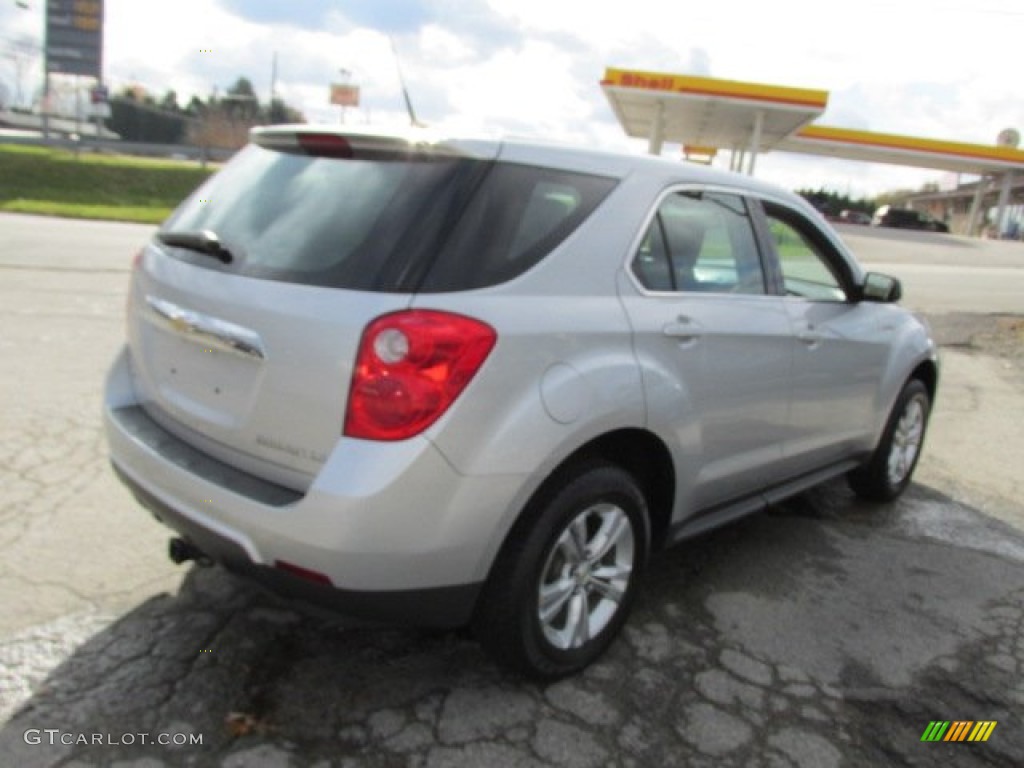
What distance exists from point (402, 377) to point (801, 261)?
2.52m

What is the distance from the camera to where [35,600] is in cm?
313

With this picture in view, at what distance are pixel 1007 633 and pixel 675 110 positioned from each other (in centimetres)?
3609

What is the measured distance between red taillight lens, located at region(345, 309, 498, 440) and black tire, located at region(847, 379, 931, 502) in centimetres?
309

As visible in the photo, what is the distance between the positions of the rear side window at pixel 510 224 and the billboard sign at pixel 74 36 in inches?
2207

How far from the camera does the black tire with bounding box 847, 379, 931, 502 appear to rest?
467 centimetres

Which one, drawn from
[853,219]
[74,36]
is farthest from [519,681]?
[74,36]

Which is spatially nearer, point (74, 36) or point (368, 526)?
→ point (368, 526)

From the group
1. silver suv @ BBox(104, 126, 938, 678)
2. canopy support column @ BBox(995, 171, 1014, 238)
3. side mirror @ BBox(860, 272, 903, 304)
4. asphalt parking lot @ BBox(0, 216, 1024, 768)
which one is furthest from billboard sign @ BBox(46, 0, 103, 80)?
side mirror @ BBox(860, 272, 903, 304)

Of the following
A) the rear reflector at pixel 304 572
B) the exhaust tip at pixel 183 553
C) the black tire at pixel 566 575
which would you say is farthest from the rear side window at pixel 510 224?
the exhaust tip at pixel 183 553

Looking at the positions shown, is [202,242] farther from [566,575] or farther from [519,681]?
[519,681]

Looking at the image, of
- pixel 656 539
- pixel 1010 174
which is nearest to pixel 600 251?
pixel 656 539

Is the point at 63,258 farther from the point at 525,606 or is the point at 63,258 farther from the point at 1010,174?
the point at 1010,174

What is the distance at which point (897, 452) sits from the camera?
4.84 m

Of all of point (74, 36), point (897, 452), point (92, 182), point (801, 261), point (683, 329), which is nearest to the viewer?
point (683, 329)
